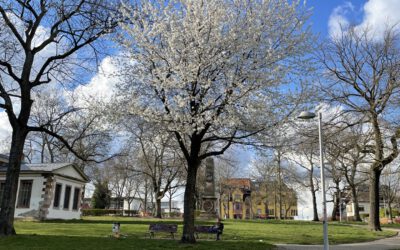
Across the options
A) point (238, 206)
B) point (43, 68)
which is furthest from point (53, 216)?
point (238, 206)

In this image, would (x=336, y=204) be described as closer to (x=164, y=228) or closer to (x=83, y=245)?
(x=164, y=228)

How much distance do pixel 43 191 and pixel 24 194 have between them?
197cm

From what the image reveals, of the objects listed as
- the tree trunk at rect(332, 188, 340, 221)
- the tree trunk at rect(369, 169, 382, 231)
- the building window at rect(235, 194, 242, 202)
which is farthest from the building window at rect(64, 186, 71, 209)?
the building window at rect(235, 194, 242, 202)

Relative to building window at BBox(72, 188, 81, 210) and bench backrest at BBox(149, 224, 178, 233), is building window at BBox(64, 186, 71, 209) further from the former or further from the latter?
bench backrest at BBox(149, 224, 178, 233)

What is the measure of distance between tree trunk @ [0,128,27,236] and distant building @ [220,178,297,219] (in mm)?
47203

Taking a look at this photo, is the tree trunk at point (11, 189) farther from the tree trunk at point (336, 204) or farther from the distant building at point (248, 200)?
the distant building at point (248, 200)

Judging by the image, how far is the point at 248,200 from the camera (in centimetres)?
9431

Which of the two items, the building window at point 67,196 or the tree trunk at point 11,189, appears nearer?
the tree trunk at point 11,189

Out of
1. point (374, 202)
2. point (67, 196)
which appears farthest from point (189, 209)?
point (67, 196)

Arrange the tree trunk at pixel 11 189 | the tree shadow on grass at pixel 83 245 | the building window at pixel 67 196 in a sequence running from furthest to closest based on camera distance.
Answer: the building window at pixel 67 196, the tree trunk at pixel 11 189, the tree shadow on grass at pixel 83 245

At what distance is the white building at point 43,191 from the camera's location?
31.1m

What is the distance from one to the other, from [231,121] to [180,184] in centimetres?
3798

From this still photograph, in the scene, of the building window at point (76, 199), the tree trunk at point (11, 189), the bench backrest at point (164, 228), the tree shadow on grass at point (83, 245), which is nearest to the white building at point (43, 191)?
the building window at point (76, 199)

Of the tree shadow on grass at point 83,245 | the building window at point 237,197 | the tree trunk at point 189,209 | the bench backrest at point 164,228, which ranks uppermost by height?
the building window at point 237,197
